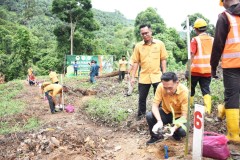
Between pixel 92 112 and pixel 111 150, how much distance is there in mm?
3202

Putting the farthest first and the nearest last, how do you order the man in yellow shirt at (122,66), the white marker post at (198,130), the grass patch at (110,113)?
the man in yellow shirt at (122,66)
the grass patch at (110,113)
the white marker post at (198,130)

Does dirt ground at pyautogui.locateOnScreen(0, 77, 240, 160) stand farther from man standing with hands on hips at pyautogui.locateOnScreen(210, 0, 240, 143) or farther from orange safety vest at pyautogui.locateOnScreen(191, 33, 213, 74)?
orange safety vest at pyautogui.locateOnScreen(191, 33, 213, 74)

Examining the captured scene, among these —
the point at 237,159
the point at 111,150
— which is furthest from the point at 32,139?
the point at 237,159

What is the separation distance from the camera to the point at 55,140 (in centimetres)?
505

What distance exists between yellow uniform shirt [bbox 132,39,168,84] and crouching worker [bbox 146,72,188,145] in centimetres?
119

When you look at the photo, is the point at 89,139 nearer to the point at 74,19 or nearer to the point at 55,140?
the point at 55,140

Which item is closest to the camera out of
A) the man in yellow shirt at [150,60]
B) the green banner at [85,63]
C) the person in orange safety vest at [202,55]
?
the person in orange safety vest at [202,55]

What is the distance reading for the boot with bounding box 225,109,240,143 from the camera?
3.69m

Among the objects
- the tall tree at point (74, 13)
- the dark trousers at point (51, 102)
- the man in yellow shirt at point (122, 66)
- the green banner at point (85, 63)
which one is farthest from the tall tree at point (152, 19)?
the dark trousers at point (51, 102)

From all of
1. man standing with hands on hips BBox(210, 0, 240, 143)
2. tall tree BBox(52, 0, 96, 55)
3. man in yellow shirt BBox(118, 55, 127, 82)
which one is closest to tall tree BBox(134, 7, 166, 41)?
tall tree BBox(52, 0, 96, 55)

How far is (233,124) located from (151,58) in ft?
7.56

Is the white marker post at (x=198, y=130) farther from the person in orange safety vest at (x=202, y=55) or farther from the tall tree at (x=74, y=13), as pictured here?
the tall tree at (x=74, y=13)

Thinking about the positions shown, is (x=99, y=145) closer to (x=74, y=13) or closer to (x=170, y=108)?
(x=170, y=108)

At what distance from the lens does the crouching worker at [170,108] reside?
157 inches
